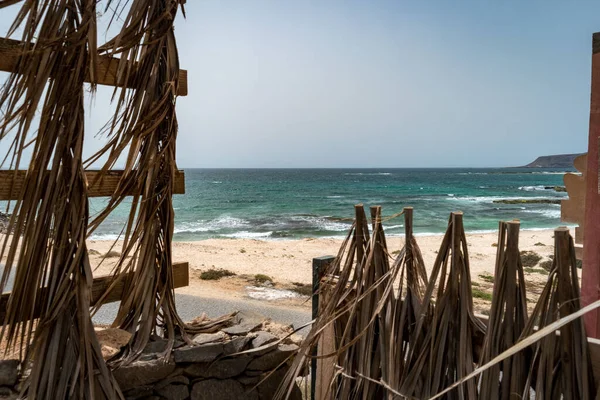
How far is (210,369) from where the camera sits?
251 cm

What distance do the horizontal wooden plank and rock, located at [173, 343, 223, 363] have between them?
32.8 inches

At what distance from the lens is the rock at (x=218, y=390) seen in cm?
250

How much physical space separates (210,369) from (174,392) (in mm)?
210

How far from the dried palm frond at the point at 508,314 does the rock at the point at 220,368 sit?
1526mm

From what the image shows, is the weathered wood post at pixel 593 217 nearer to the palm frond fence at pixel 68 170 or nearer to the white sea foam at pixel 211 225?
the palm frond fence at pixel 68 170

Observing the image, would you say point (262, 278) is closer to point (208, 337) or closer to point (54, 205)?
point (208, 337)

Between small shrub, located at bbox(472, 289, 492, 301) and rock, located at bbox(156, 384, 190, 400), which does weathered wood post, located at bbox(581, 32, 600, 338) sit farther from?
small shrub, located at bbox(472, 289, 492, 301)

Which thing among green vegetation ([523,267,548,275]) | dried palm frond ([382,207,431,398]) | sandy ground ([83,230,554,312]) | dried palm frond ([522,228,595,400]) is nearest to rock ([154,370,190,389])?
dried palm frond ([382,207,431,398])

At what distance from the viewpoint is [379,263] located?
1843 mm

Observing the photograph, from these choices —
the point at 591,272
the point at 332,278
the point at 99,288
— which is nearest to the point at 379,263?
the point at 332,278

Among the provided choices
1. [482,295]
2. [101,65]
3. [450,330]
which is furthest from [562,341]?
[482,295]

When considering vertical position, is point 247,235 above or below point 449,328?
below

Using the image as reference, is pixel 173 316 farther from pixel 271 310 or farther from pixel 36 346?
pixel 271 310

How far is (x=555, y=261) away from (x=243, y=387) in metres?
1.90
